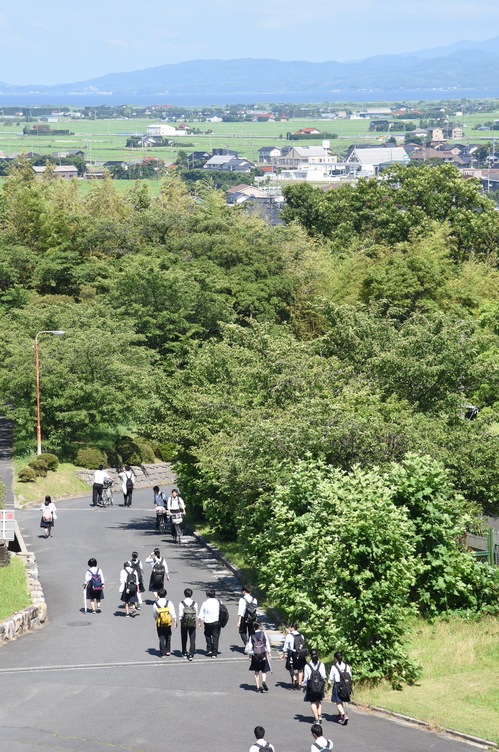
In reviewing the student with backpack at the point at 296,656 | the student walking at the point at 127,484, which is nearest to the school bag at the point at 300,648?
the student with backpack at the point at 296,656

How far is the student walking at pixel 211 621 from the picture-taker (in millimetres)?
18672

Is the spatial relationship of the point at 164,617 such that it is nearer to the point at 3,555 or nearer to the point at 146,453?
the point at 3,555

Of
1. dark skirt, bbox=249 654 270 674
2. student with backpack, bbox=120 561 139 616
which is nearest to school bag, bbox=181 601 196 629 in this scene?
dark skirt, bbox=249 654 270 674

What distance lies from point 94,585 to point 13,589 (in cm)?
202

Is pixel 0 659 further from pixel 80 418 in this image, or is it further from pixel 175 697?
pixel 80 418

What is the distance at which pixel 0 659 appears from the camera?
1844cm

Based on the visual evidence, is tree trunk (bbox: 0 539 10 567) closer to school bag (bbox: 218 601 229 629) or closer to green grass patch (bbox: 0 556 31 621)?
green grass patch (bbox: 0 556 31 621)

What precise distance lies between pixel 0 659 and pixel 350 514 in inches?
278

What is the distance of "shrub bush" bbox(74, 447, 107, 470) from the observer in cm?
4266

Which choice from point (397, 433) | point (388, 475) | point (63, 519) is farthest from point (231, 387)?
point (388, 475)

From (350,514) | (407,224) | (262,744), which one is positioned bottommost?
(262,744)

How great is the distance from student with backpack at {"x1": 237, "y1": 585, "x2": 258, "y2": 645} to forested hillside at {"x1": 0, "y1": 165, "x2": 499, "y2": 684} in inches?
41.7

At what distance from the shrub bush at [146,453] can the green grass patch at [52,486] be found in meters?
3.85

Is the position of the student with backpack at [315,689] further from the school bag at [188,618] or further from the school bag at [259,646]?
the school bag at [188,618]
